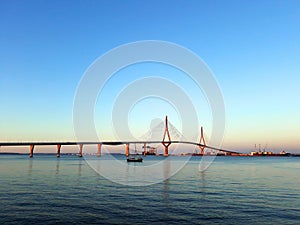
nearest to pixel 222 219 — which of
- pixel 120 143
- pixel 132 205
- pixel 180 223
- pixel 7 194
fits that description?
pixel 180 223

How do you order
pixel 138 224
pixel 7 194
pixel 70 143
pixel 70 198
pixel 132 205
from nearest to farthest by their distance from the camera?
pixel 138 224, pixel 132 205, pixel 70 198, pixel 7 194, pixel 70 143

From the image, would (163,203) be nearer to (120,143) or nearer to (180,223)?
(180,223)

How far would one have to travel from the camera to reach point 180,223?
21.9 m

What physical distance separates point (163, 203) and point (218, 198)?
7476 mm

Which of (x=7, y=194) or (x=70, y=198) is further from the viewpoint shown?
(x=7, y=194)

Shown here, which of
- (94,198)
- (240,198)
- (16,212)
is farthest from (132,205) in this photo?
(240,198)

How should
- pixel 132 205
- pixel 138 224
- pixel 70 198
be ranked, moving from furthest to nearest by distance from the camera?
1. pixel 70 198
2. pixel 132 205
3. pixel 138 224

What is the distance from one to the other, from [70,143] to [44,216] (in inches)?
6850

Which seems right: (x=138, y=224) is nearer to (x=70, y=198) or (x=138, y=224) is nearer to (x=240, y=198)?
(x=70, y=198)

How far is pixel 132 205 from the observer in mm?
28641

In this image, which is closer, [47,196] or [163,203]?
[163,203]

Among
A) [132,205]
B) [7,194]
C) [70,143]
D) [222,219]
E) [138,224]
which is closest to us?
[138,224]

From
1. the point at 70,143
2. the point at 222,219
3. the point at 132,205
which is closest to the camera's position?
the point at 222,219

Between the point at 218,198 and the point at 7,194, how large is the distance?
25879 mm
